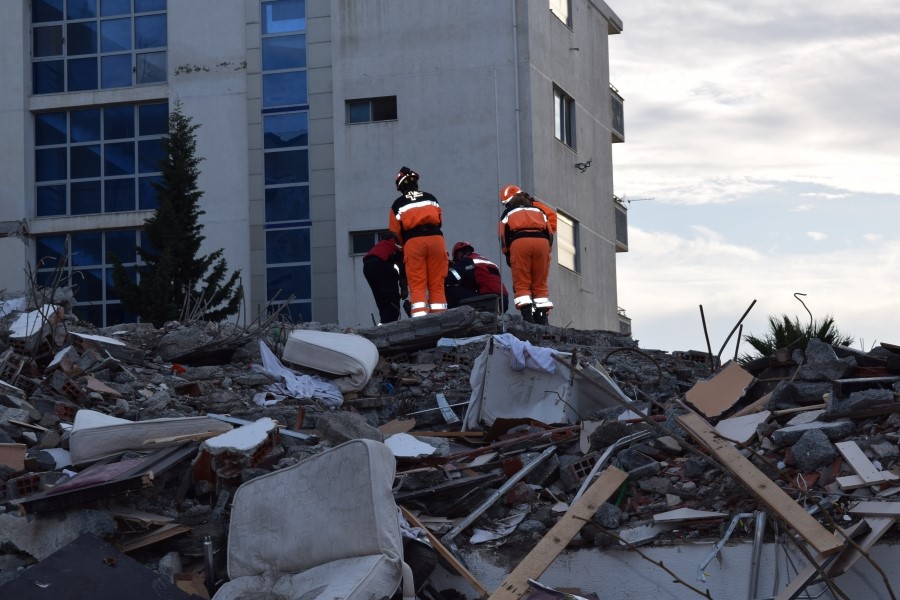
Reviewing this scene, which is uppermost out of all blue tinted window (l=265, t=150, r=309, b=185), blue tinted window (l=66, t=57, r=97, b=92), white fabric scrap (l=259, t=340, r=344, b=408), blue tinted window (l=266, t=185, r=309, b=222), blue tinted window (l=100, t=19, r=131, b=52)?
blue tinted window (l=100, t=19, r=131, b=52)

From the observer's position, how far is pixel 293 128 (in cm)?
2538

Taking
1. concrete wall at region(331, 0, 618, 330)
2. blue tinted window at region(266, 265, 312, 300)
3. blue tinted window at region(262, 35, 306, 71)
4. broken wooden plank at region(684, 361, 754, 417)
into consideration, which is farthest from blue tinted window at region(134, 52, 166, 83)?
broken wooden plank at region(684, 361, 754, 417)

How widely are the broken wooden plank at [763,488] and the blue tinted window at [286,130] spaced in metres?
18.5

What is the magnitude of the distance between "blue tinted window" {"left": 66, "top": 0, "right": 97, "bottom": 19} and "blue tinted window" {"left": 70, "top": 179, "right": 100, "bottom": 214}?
3367 millimetres

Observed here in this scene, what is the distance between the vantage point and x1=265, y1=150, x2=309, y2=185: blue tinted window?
25.3m

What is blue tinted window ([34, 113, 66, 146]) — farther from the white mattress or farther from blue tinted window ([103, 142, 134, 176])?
the white mattress

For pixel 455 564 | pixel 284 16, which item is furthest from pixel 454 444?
pixel 284 16

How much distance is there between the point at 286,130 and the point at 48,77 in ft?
17.8

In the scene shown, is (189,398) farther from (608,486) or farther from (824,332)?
(824,332)

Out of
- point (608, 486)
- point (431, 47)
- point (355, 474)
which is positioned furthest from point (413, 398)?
point (431, 47)

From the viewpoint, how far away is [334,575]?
20.3 feet

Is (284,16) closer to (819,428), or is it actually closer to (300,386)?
(300,386)

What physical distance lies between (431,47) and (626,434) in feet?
57.0

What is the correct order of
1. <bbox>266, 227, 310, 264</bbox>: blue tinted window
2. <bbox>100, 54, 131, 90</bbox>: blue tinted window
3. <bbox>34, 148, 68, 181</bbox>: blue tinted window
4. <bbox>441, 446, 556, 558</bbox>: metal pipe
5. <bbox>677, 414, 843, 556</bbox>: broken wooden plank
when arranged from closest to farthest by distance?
<bbox>677, 414, 843, 556</bbox>: broken wooden plank → <bbox>441, 446, 556, 558</bbox>: metal pipe → <bbox>266, 227, 310, 264</bbox>: blue tinted window → <bbox>100, 54, 131, 90</bbox>: blue tinted window → <bbox>34, 148, 68, 181</bbox>: blue tinted window
